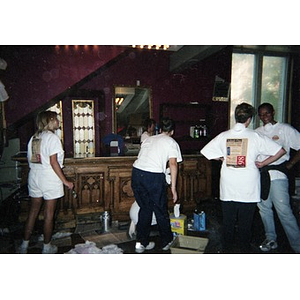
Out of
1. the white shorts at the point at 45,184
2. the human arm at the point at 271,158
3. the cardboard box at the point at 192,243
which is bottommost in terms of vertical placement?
the cardboard box at the point at 192,243

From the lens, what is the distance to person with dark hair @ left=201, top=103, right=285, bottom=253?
2.30 meters

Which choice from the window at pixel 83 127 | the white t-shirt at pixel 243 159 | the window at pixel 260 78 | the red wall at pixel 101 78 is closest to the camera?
the white t-shirt at pixel 243 159

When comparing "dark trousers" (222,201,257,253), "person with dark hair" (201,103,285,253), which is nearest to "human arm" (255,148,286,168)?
"person with dark hair" (201,103,285,253)

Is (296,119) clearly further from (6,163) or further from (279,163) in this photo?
(6,163)

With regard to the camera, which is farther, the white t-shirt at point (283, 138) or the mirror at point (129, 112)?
the mirror at point (129, 112)

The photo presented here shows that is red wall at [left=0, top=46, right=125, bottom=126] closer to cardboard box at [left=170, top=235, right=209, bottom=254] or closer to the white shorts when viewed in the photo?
the white shorts

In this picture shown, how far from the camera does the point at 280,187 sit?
270 cm

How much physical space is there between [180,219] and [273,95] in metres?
4.17

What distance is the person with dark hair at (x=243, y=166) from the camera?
230cm

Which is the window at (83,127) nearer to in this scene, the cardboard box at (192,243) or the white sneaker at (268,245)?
the cardboard box at (192,243)

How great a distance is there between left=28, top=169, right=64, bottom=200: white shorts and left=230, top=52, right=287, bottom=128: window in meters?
4.77

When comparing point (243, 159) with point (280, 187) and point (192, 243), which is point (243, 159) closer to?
point (280, 187)

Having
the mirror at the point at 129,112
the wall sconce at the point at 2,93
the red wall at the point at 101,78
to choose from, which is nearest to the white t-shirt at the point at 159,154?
the red wall at the point at 101,78

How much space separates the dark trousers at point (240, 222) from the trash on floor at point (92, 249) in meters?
1.16
